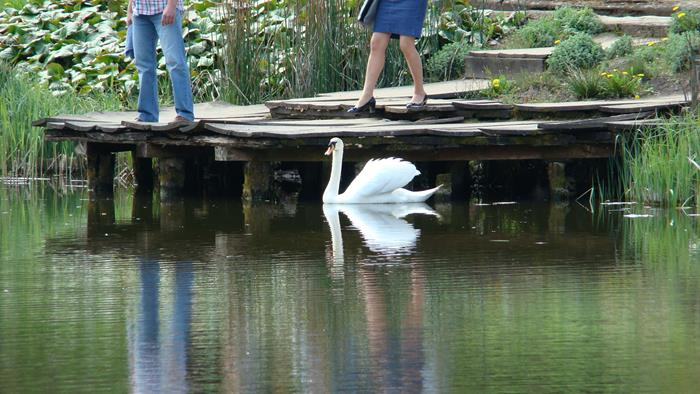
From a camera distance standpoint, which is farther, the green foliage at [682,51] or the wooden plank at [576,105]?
the green foliage at [682,51]

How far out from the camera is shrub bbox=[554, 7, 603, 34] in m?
16.1

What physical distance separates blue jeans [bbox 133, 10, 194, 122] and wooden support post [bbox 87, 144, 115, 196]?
1094mm

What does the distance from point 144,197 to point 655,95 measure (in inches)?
192

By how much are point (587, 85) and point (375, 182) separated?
251 centimetres

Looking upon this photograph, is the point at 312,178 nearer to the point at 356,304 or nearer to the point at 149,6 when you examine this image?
the point at 149,6

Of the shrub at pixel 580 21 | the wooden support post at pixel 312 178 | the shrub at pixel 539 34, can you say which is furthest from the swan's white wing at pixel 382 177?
the shrub at pixel 580 21

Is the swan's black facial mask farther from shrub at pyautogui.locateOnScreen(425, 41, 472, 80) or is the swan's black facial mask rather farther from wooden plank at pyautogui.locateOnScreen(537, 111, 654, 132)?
shrub at pyautogui.locateOnScreen(425, 41, 472, 80)

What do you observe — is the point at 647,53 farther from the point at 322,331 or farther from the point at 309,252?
the point at 322,331

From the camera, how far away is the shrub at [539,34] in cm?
1608

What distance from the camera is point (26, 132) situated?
52.5ft

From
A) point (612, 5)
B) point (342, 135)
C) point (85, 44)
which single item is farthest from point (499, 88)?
point (85, 44)

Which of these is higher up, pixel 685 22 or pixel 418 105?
pixel 685 22

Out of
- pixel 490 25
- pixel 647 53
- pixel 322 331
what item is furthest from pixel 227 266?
pixel 490 25

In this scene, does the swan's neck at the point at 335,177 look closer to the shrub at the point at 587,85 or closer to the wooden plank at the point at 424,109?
the wooden plank at the point at 424,109
